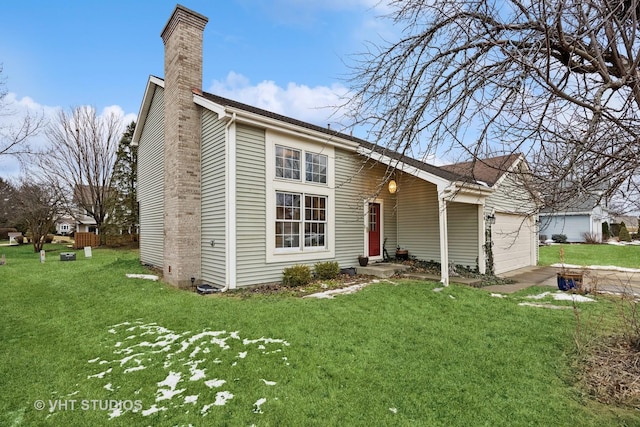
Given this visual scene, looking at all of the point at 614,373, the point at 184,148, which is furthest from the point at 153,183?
the point at 614,373

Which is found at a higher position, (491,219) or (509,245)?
(491,219)

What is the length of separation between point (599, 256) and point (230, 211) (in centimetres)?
1963

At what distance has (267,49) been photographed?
27.7 ft

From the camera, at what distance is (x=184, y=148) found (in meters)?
8.46

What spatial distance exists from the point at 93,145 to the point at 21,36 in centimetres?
1540

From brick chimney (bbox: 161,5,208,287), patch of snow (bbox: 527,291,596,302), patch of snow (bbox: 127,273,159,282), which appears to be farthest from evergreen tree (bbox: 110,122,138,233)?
patch of snow (bbox: 527,291,596,302)

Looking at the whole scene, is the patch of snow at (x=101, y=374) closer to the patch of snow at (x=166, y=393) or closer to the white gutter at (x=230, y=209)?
the patch of snow at (x=166, y=393)

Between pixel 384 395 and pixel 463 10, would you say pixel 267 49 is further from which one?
pixel 384 395

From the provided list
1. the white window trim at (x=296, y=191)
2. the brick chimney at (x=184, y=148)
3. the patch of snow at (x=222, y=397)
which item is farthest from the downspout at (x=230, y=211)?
the patch of snow at (x=222, y=397)

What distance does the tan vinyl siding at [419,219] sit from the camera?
1117 centimetres

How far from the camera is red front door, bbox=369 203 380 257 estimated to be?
11.1m

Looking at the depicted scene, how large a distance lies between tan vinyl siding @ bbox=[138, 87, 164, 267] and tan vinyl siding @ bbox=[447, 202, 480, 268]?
993 cm

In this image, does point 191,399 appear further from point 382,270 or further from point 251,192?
point 382,270

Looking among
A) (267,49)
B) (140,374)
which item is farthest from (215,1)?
(140,374)
